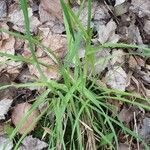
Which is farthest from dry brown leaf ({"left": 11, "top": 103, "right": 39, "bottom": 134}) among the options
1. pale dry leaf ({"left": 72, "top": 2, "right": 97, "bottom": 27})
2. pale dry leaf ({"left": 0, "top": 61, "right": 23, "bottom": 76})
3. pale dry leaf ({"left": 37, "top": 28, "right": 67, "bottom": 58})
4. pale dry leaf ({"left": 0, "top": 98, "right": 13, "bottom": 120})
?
pale dry leaf ({"left": 72, "top": 2, "right": 97, "bottom": 27})

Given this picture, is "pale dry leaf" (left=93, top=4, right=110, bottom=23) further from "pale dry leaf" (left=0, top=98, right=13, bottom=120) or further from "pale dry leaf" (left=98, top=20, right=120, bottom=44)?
"pale dry leaf" (left=0, top=98, right=13, bottom=120)

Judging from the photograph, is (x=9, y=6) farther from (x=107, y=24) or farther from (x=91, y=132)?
(x=91, y=132)

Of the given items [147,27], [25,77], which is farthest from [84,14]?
[25,77]

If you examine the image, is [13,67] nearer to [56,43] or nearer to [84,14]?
[56,43]

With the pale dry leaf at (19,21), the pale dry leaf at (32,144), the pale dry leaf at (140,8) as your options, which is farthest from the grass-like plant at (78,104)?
the pale dry leaf at (140,8)

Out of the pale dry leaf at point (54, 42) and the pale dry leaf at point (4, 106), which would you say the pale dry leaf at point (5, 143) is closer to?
the pale dry leaf at point (4, 106)
